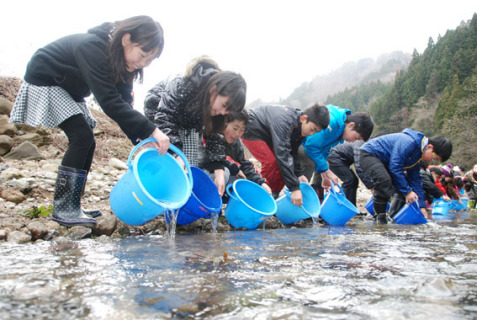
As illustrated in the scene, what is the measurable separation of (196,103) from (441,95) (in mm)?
36922

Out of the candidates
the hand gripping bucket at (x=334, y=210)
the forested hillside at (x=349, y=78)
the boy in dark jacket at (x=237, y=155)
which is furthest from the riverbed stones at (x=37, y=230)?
the forested hillside at (x=349, y=78)

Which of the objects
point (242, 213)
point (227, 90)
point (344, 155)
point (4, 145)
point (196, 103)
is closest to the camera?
point (227, 90)

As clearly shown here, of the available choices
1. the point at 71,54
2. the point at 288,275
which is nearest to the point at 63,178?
the point at 71,54

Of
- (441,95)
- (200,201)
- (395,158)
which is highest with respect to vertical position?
(441,95)

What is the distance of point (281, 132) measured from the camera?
3.49 metres

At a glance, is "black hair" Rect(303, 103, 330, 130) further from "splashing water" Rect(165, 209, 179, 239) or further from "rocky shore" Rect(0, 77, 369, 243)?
"splashing water" Rect(165, 209, 179, 239)

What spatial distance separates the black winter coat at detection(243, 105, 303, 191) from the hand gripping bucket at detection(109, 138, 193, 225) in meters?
1.28

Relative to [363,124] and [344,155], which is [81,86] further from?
[344,155]

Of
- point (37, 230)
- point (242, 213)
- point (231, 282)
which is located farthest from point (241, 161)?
point (231, 282)

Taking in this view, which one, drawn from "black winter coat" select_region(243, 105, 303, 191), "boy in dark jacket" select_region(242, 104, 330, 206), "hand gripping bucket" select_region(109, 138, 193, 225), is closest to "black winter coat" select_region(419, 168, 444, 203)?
"boy in dark jacket" select_region(242, 104, 330, 206)

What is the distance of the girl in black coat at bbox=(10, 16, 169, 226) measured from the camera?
6.54ft

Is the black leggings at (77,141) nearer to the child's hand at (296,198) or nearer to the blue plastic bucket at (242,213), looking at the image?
the blue plastic bucket at (242,213)

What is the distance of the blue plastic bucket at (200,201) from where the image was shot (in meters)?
2.43

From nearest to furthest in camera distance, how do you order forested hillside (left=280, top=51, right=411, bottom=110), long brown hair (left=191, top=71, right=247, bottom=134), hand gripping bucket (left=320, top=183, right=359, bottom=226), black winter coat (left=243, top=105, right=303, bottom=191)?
long brown hair (left=191, top=71, right=247, bottom=134)
black winter coat (left=243, top=105, right=303, bottom=191)
hand gripping bucket (left=320, top=183, right=359, bottom=226)
forested hillside (left=280, top=51, right=411, bottom=110)
